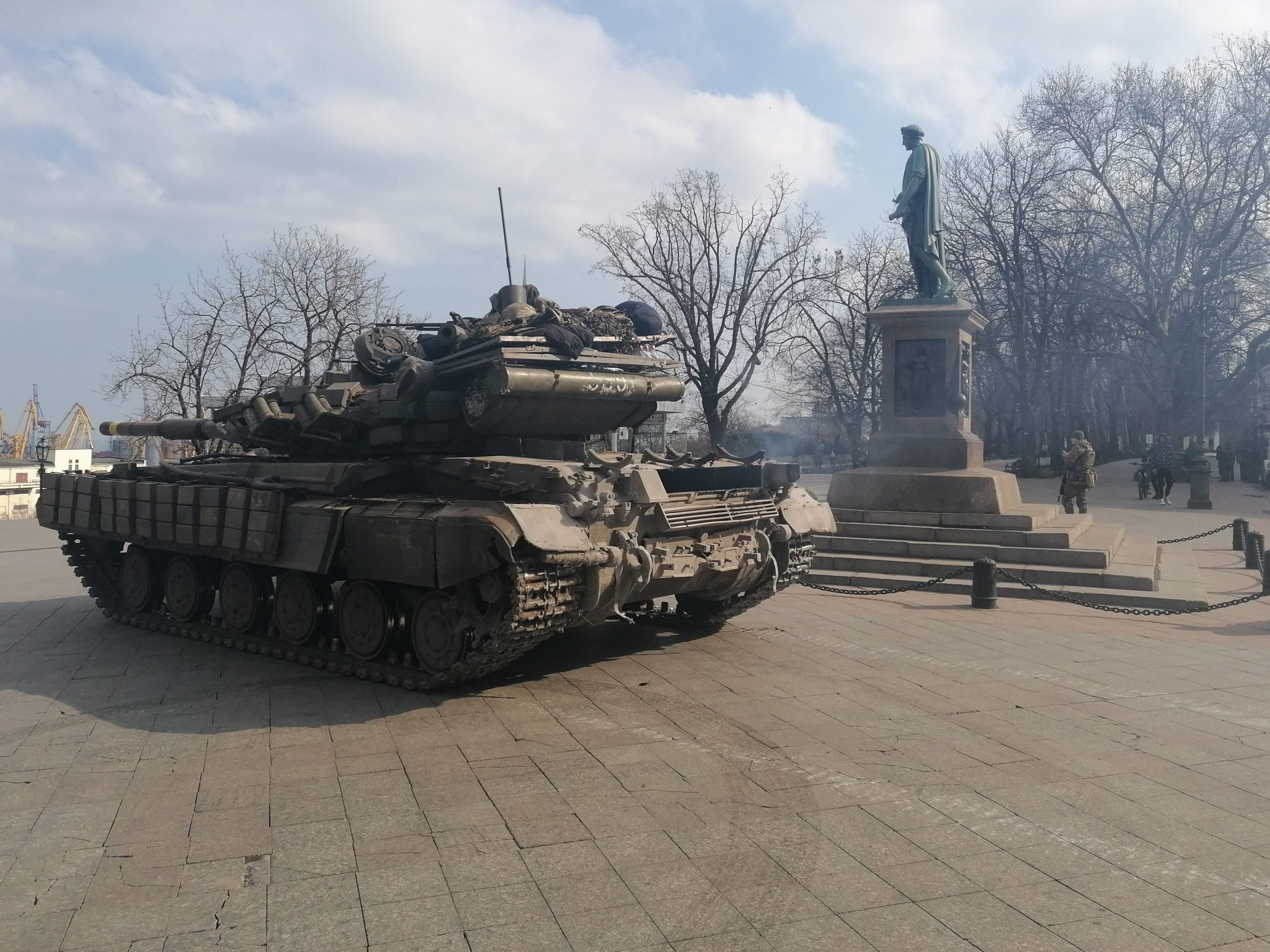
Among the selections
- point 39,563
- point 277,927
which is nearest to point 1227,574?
point 277,927

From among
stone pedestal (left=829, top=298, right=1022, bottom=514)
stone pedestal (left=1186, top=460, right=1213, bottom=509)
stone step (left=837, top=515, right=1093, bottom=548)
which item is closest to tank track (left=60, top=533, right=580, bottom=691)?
stone step (left=837, top=515, right=1093, bottom=548)

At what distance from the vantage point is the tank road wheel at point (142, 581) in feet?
36.3

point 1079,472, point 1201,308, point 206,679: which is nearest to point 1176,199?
point 1201,308

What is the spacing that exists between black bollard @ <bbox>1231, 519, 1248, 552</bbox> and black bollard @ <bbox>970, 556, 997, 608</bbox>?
7.89 meters

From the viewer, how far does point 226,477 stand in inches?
389

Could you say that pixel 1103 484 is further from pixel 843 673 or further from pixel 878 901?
pixel 878 901

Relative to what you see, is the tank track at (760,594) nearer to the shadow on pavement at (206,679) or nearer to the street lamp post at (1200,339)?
the shadow on pavement at (206,679)

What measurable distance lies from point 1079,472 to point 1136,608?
719 cm

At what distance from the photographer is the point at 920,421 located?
51.7 feet

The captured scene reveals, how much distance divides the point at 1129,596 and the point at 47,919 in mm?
11260

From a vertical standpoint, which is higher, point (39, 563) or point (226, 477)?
point (226, 477)

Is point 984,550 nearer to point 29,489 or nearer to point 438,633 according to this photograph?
point 438,633

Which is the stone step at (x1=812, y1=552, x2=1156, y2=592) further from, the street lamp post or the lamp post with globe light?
the lamp post with globe light

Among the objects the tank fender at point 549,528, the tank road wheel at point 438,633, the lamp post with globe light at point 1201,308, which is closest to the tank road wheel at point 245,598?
the tank road wheel at point 438,633
